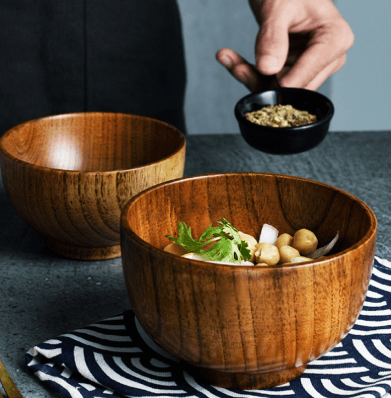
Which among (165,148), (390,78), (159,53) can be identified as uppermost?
(165,148)

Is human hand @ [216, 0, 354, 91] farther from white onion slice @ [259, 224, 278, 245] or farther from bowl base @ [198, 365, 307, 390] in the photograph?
bowl base @ [198, 365, 307, 390]

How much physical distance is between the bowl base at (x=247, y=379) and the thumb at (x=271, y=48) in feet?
2.14

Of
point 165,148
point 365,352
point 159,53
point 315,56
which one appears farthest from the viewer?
point 159,53

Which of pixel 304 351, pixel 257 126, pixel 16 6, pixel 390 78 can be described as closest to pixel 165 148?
pixel 257 126

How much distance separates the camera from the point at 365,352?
1.53 feet

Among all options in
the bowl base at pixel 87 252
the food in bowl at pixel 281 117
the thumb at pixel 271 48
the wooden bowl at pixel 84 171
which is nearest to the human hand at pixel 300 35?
the thumb at pixel 271 48

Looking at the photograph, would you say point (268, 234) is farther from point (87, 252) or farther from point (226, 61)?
point (226, 61)

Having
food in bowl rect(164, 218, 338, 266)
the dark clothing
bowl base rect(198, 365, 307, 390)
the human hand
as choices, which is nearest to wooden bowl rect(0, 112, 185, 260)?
food in bowl rect(164, 218, 338, 266)

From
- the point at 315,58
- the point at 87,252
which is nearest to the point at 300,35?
the point at 315,58

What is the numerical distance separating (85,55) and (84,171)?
3.93 feet

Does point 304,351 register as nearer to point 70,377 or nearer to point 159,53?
point 70,377

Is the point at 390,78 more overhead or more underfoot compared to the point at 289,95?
more underfoot

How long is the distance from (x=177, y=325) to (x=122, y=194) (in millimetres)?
229

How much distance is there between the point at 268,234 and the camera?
53 cm
